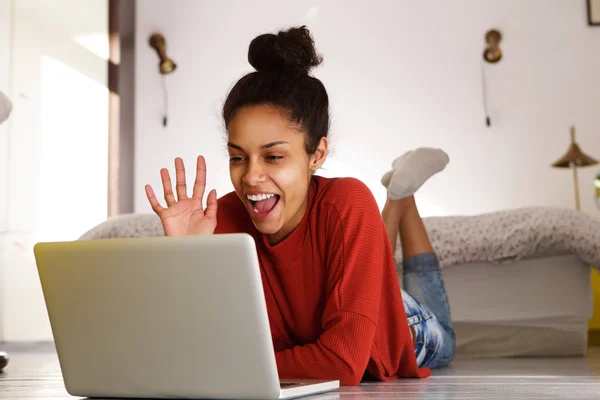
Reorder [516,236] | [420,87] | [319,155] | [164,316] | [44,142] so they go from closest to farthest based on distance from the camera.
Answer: [164,316]
[319,155]
[516,236]
[44,142]
[420,87]

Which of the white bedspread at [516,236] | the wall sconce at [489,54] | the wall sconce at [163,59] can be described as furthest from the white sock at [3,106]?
the wall sconce at [489,54]

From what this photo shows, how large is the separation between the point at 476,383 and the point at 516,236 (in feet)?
3.28

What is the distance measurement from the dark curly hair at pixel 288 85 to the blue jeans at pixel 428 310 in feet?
1.90

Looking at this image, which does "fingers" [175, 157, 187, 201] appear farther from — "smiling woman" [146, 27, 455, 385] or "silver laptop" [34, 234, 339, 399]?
"silver laptop" [34, 234, 339, 399]

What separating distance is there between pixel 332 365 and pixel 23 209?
8.85 feet

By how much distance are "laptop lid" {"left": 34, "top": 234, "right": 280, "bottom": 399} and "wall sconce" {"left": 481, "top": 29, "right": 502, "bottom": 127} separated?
4121 mm

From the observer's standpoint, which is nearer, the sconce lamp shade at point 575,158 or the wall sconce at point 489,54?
the sconce lamp shade at point 575,158

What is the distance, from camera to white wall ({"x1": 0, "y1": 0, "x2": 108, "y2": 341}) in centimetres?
352

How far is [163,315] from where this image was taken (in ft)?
3.31

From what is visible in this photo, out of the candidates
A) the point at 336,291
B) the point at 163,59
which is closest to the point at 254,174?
the point at 336,291

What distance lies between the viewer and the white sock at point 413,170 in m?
2.19

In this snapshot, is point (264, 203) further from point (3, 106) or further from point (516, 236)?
point (516, 236)

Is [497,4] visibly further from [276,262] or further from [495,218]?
[276,262]

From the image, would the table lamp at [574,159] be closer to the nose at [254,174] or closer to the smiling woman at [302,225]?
the smiling woman at [302,225]
